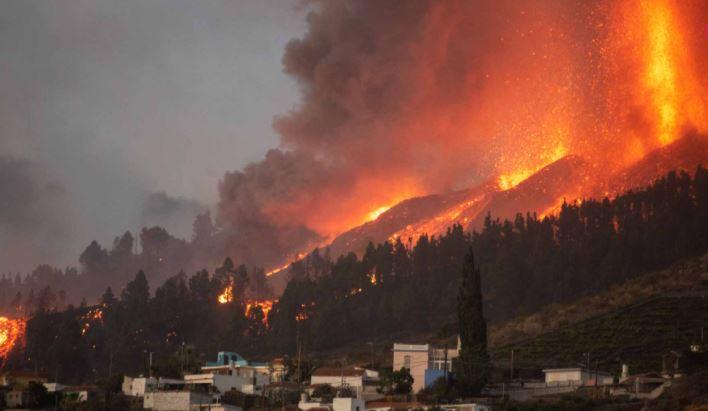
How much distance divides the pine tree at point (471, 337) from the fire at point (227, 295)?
161ft

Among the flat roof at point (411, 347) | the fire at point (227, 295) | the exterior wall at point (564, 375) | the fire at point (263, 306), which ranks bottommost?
the exterior wall at point (564, 375)

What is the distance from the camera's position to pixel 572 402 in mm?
69875

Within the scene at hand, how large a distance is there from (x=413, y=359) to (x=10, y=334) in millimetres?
69625

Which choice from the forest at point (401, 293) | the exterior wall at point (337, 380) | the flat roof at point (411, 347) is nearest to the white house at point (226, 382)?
the exterior wall at point (337, 380)

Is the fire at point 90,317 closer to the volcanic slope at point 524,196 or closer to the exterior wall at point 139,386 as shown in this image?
the volcanic slope at point 524,196

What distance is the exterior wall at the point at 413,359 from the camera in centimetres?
8112

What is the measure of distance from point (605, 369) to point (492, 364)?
7178mm

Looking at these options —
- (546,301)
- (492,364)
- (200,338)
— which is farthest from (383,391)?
(200,338)

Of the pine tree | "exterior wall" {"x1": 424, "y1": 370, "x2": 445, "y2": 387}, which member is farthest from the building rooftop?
the pine tree

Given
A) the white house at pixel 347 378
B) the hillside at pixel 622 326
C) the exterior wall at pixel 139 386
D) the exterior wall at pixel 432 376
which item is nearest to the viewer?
the exterior wall at pixel 432 376

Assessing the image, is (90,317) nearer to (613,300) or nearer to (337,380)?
(613,300)

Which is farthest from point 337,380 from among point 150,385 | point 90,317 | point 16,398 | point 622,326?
point 90,317

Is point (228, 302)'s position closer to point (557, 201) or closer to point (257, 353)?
point (257, 353)

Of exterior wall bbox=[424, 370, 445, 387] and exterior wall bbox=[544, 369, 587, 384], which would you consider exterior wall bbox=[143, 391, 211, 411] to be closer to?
exterior wall bbox=[424, 370, 445, 387]
